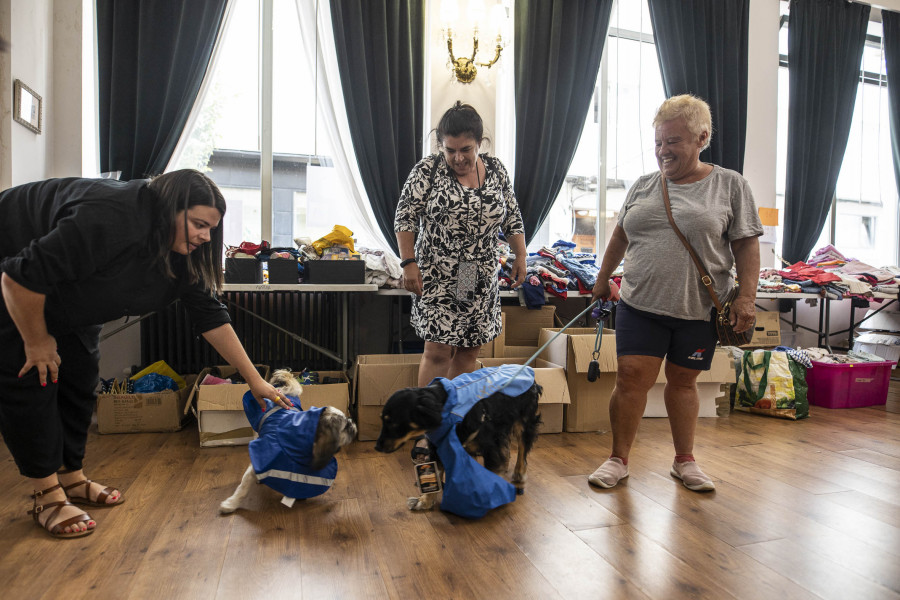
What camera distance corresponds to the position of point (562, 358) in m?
2.94

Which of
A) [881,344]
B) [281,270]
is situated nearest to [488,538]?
[281,270]

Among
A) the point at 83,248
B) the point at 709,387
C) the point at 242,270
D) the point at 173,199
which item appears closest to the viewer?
the point at 83,248

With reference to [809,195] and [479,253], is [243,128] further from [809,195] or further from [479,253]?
[809,195]

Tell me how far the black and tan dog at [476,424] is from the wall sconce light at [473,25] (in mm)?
2935

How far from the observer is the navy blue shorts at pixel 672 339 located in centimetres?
190

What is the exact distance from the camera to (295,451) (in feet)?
5.69

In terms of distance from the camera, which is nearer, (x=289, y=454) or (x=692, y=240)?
(x=289, y=454)

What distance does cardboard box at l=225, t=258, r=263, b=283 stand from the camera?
295 cm

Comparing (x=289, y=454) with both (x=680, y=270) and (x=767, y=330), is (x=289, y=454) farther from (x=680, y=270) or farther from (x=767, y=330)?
(x=767, y=330)

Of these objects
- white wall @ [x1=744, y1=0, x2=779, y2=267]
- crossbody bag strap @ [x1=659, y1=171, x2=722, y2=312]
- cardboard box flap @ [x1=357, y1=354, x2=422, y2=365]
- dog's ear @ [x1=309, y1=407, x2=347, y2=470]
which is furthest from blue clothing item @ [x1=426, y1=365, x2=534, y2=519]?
white wall @ [x1=744, y1=0, x2=779, y2=267]

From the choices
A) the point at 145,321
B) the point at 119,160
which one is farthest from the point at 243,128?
the point at 145,321

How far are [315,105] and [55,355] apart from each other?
9.66ft

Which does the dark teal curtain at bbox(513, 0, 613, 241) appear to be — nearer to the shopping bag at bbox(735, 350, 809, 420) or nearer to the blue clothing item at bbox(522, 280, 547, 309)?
the blue clothing item at bbox(522, 280, 547, 309)

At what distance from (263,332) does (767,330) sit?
11.7 feet
